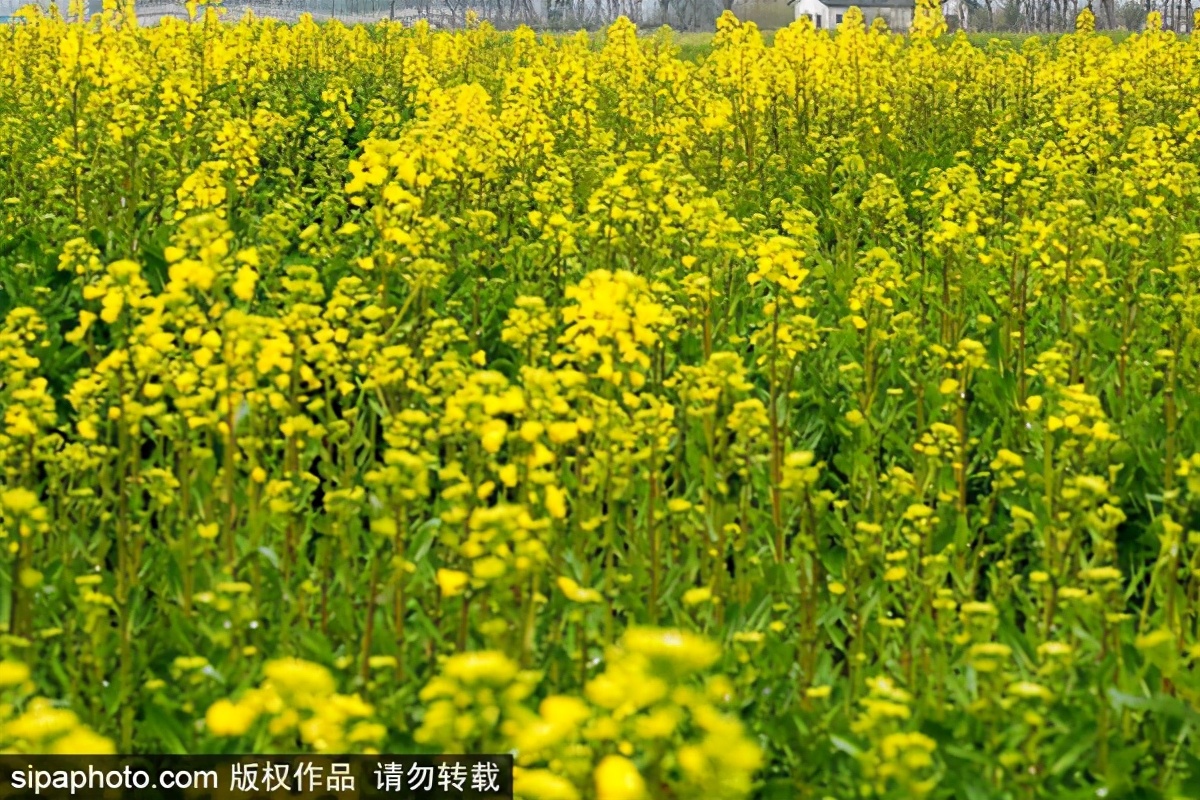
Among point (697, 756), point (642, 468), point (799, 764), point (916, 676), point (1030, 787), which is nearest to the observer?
point (697, 756)

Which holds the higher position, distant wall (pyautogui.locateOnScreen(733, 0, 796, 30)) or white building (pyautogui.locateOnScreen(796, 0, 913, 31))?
distant wall (pyautogui.locateOnScreen(733, 0, 796, 30))

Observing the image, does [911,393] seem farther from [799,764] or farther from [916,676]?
[799,764]

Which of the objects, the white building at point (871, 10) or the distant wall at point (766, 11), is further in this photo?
the distant wall at point (766, 11)

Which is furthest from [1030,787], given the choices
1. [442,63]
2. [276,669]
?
[442,63]

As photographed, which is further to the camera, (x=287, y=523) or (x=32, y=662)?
(x=287, y=523)

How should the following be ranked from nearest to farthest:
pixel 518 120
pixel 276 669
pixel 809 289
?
pixel 276 669 → pixel 809 289 → pixel 518 120

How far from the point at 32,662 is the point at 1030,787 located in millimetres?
2377

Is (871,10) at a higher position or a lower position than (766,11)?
lower

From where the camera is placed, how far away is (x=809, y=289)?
6.22 meters

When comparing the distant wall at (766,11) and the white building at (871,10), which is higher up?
the distant wall at (766,11)

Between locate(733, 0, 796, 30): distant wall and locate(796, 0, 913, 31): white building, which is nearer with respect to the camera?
locate(796, 0, 913, 31): white building

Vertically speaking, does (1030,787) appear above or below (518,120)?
below

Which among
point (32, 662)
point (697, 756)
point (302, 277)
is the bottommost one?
point (32, 662)

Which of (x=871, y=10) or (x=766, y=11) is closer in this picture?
(x=871, y=10)
